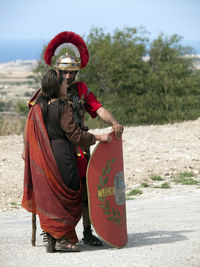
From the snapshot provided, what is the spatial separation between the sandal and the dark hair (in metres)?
1.12

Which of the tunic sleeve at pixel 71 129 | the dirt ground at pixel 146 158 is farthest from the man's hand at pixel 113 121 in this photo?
the dirt ground at pixel 146 158

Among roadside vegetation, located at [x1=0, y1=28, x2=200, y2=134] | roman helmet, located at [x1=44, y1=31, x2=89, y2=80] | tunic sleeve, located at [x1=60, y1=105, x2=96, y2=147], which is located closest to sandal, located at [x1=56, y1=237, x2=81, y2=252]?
tunic sleeve, located at [x1=60, y1=105, x2=96, y2=147]

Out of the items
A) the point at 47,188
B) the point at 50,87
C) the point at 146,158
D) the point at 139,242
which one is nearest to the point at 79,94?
the point at 50,87

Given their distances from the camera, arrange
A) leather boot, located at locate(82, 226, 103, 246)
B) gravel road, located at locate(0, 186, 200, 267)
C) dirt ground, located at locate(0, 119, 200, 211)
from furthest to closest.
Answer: dirt ground, located at locate(0, 119, 200, 211) → leather boot, located at locate(82, 226, 103, 246) → gravel road, located at locate(0, 186, 200, 267)

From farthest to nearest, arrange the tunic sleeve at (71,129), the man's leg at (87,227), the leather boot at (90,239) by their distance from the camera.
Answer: the leather boot at (90,239), the man's leg at (87,227), the tunic sleeve at (71,129)

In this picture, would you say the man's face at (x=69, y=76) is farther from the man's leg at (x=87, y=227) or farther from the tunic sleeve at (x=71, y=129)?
the man's leg at (x=87, y=227)

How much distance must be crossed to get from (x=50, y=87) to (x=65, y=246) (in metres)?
1.44

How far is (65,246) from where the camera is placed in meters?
4.90

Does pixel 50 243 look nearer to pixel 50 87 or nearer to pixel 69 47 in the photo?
pixel 50 87

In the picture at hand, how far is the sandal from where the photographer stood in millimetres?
4898

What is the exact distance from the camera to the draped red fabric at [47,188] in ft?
15.7

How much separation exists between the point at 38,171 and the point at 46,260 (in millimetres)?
777

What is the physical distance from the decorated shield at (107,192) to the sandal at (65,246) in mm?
270

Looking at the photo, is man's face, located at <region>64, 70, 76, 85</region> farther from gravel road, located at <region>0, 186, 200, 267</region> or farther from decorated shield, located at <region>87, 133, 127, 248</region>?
gravel road, located at <region>0, 186, 200, 267</region>
